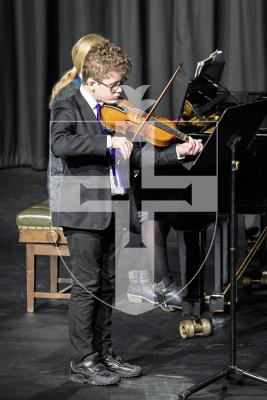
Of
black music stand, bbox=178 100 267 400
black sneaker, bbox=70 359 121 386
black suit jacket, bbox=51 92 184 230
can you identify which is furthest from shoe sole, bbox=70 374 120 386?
black suit jacket, bbox=51 92 184 230

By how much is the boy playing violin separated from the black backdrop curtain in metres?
3.47

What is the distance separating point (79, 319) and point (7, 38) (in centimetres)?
430

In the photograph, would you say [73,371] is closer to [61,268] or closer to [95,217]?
[95,217]

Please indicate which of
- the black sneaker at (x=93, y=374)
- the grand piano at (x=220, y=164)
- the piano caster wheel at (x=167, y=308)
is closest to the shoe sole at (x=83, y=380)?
the black sneaker at (x=93, y=374)

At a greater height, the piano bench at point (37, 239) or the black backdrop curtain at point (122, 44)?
the black backdrop curtain at point (122, 44)

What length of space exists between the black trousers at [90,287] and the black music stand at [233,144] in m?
0.44

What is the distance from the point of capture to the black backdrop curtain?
7082 mm

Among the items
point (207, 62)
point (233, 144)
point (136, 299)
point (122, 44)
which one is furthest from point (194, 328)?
point (122, 44)

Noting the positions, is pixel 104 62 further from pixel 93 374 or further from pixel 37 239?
pixel 37 239

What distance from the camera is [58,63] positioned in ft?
24.9

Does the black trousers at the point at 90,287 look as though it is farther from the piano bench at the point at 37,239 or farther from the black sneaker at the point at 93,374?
the piano bench at the point at 37,239

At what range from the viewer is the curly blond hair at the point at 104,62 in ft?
11.4

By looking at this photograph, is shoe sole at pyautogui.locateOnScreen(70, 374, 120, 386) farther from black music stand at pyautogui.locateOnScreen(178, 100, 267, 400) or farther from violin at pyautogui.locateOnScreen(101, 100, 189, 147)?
violin at pyautogui.locateOnScreen(101, 100, 189, 147)

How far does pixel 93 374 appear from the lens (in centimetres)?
369
